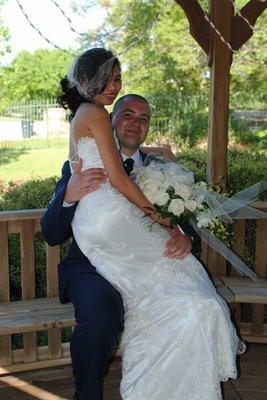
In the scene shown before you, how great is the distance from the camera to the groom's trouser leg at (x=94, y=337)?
2441 millimetres

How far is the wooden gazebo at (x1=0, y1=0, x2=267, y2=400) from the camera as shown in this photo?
10.2 feet

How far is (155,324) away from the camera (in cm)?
252

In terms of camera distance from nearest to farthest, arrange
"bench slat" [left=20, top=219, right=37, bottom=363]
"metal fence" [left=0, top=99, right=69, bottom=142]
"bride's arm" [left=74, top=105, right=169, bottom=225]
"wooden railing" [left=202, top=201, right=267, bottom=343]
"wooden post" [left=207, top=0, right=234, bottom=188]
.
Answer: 1. "bride's arm" [left=74, top=105, right=169, bottom=225]
2. "bench slat" [left=20, top=219, right=37, bottom=363]
3. "wooden post" [left=207, top=0, right=234, bottom=188]
4. "wooden railing" [left=202, top=201, right=267, bottom=343]
5. "metal fence" [left=0, top=99, right=69, bottom=142]

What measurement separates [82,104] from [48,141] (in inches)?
875

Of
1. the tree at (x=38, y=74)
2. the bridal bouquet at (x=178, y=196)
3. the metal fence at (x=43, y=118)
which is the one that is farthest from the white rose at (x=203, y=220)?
the tree at (x=38, y=74)

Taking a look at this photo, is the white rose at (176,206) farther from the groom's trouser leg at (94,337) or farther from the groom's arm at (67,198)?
the groom's trouser leg at (94,337)

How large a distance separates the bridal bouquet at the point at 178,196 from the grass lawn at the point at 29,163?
9786 mm

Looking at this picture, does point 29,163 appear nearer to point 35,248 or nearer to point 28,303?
point 35,248

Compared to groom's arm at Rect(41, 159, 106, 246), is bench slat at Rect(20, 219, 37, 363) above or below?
below

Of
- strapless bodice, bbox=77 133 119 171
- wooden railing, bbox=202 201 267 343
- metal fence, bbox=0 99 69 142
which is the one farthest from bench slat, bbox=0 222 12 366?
metal fence, bbox=0 99 69 142

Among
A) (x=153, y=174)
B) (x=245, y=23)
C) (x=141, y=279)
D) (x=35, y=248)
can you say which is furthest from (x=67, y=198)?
(x=245, y=23)

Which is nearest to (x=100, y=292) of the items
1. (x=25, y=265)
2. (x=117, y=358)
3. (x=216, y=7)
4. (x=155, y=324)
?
(x=155, y=324)

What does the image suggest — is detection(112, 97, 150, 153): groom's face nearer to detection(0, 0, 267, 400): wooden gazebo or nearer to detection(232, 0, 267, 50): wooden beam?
detection(0, 0, 267, 400): wooden gazebo

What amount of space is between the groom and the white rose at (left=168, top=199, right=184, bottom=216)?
0.80 ft
